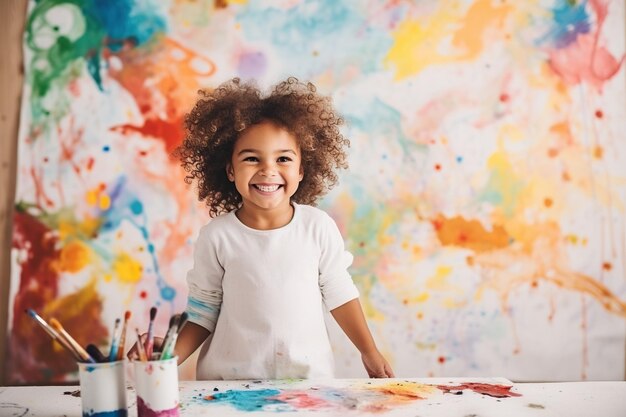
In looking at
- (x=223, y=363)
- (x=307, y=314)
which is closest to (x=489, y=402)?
(x=307, y=314)

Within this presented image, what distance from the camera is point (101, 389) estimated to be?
99 centimetres

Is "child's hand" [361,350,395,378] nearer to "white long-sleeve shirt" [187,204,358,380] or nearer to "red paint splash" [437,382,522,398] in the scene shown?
"white long-sleeve shirt" [187,204,358,380]

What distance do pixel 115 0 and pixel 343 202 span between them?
41.4 inches

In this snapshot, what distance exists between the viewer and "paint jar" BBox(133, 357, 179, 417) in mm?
990

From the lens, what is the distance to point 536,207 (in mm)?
2482

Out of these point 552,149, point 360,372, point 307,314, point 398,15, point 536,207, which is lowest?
point 360,372

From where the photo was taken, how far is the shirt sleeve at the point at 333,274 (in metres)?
1.48

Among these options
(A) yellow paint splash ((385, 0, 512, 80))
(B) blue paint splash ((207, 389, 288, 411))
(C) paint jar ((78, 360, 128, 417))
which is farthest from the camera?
(A) yellow paint splash ((385, 0, 512, 80))

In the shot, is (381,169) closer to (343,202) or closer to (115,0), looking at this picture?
(343,202)

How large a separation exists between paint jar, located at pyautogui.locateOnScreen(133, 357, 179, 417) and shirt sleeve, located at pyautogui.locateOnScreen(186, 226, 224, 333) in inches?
17.6

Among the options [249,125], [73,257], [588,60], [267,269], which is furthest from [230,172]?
[588,60]

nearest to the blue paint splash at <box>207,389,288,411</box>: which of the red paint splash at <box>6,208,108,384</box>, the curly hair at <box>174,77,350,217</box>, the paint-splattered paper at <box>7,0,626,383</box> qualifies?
the curly hair at <box>174,77,350,217</box>

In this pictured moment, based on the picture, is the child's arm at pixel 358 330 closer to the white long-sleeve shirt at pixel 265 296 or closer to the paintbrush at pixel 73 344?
the white long-sleeve shirt at pixel 265 296

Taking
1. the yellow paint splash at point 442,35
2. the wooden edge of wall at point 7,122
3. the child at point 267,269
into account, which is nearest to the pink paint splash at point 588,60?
the yellow paint splash at point 442,35
